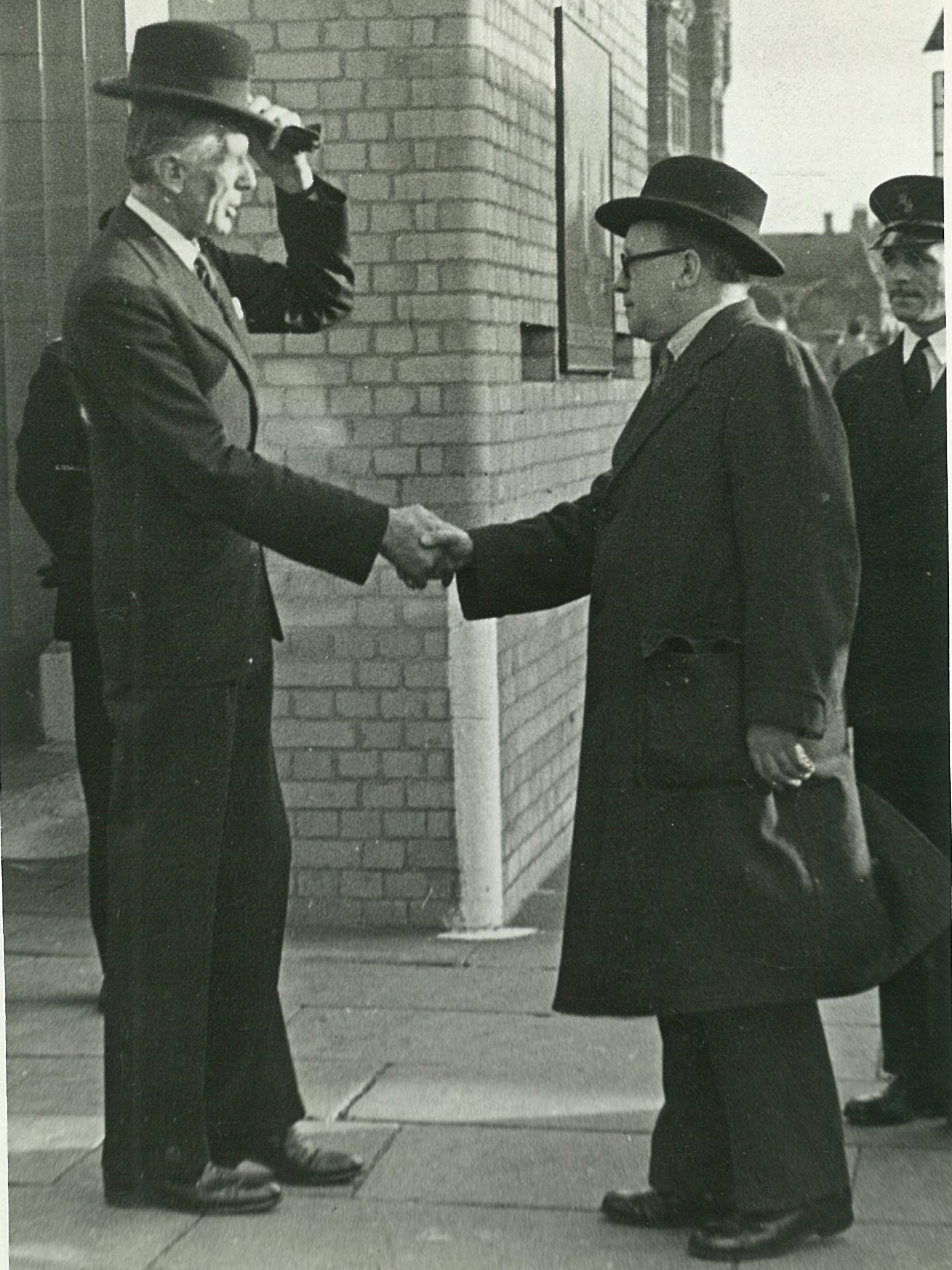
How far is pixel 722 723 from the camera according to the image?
10.0ft

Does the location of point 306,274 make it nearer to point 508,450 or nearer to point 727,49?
point 508,450

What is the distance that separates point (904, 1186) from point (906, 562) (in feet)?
3.93

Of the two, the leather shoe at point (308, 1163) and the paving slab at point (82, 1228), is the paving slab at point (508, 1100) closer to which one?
the leather shoe at point (308, 1163)

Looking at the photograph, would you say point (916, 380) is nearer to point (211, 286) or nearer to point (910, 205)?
point (910, 205)

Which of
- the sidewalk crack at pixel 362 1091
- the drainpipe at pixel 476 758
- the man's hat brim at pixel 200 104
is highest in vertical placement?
the man's hat brim at pixel 200 104

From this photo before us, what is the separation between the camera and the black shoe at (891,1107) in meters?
3.44

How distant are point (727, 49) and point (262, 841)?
5.82ft

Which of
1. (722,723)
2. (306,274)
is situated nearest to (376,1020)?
(722,723)

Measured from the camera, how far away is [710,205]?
10.3 feet

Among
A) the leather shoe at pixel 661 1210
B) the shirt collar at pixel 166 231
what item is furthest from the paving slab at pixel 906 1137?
the shirt collar at pixel 166 231


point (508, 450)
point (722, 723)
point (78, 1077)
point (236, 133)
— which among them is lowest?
point (78, 1077)

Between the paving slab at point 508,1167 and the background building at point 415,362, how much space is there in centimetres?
52

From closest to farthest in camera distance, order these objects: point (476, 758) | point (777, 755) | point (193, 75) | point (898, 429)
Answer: point (777, 755) < point (193, 75) < point (898, 429) < point (476, 758)

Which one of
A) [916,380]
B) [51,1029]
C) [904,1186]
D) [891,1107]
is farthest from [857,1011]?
[51,1029]
